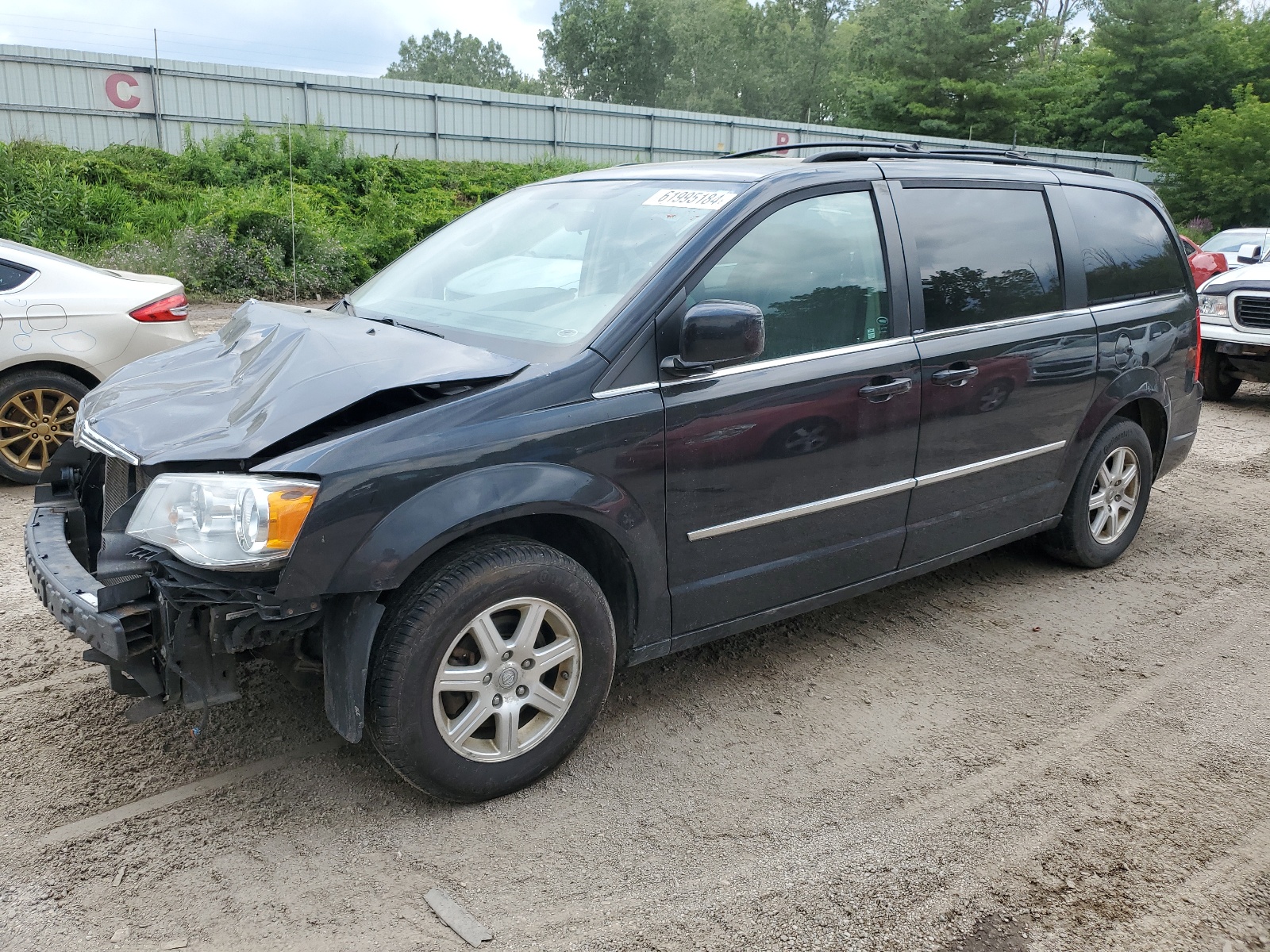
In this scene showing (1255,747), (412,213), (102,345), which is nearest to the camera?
(1255,747)

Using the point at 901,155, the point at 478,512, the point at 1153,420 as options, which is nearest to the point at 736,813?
the point at 478,512

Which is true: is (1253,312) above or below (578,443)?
above

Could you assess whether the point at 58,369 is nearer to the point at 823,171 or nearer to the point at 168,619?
the point at 168,619

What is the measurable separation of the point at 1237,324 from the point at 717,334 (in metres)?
8.67

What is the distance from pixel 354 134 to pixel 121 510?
2391 cm

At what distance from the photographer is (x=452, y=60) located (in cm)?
9369

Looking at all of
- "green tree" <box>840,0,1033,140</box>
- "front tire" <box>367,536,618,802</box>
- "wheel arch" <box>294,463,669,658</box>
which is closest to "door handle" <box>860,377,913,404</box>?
"wheel arch" <box>294,463,669,658</box>

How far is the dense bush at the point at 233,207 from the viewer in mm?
15062

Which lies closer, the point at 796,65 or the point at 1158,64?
the point at 1158,64

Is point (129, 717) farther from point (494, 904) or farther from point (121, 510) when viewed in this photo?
point (494, 904)

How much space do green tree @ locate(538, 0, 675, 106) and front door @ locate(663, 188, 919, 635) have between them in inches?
→ 2709

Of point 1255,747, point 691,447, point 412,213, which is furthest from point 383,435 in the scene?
point 412,213

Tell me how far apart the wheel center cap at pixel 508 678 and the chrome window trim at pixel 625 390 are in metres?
0.84

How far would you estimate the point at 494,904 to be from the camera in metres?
2.65
